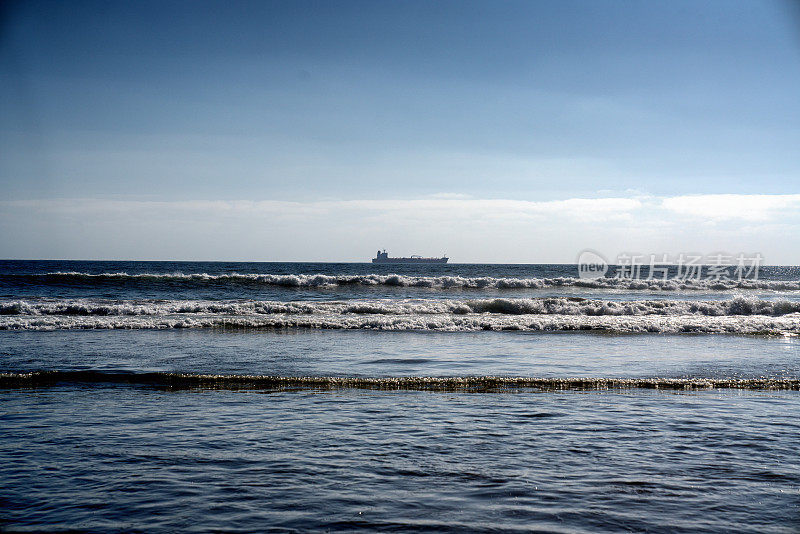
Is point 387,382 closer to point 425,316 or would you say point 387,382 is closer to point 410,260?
point 425,316

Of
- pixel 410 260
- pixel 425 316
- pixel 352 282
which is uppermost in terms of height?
pixel 410 260

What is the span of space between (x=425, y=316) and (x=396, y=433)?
14538 mm

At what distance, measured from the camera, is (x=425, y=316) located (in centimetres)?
2108

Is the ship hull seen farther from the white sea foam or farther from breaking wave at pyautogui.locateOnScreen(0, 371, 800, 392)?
breaking wave at pyautogui.locateOnScreen(0, 371, 800, 392)

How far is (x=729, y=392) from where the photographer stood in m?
9.09

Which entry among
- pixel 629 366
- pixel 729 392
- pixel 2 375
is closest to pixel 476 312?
pixel 629 366

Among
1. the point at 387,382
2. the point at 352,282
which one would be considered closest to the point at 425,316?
the point at 387,382

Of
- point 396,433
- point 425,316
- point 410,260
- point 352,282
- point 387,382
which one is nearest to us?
point 396,433

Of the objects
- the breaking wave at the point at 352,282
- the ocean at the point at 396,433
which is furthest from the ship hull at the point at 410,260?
the ocean at the point at 396,433

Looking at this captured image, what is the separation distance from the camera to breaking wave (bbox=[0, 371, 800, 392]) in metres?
9.45

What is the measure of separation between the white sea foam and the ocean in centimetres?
237

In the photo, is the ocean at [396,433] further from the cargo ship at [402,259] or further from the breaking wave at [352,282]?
the cargo ship at [402,259]

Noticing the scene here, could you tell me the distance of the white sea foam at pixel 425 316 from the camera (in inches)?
727

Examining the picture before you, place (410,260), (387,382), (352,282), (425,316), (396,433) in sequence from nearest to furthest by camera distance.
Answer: (396,433) < (387,382) < (425,316) < (352,282) < (410,260)
